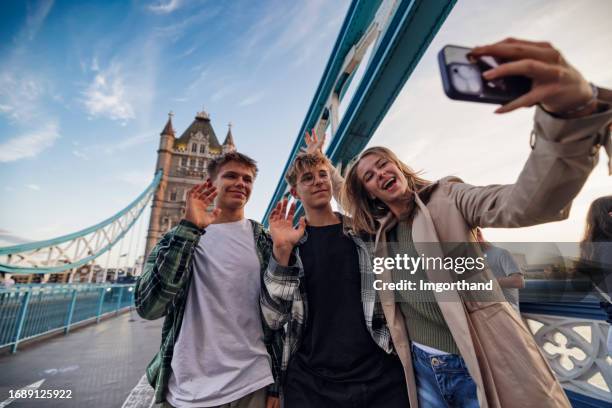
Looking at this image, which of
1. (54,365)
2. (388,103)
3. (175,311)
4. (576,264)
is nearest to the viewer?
(175,311)

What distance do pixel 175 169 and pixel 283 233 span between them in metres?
37.3

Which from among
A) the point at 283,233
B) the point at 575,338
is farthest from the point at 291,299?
the point at 575,338

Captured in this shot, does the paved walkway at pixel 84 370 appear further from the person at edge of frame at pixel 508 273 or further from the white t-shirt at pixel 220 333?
the person at edge of frame at pixel 508 273

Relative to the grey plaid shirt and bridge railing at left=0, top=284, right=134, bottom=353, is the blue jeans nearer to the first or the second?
the grey plaid shirt

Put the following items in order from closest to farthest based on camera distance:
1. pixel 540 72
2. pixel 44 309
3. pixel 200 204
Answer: pixel 540 72 → pixel 200 204 → pixel 44 309

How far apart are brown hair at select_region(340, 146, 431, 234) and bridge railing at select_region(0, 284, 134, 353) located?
18.2ft

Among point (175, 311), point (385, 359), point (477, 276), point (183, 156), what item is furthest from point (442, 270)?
point (183, 156)

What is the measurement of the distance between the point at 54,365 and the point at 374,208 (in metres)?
4.88

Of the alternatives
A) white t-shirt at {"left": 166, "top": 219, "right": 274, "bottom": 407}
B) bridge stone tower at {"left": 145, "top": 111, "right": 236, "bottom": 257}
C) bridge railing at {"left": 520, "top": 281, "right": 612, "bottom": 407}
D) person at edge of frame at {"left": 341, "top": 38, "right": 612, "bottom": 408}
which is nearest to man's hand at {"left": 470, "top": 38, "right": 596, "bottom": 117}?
person at edge of frame at {"left": 341, "top": 38, "right": 612, "bottom": 408}

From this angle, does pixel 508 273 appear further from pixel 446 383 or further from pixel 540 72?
pixel 540 72

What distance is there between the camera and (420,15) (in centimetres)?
138

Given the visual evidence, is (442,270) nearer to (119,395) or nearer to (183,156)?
(119,395)

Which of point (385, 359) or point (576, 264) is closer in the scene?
point (385, 359)

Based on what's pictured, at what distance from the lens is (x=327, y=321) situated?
1.29 metres
